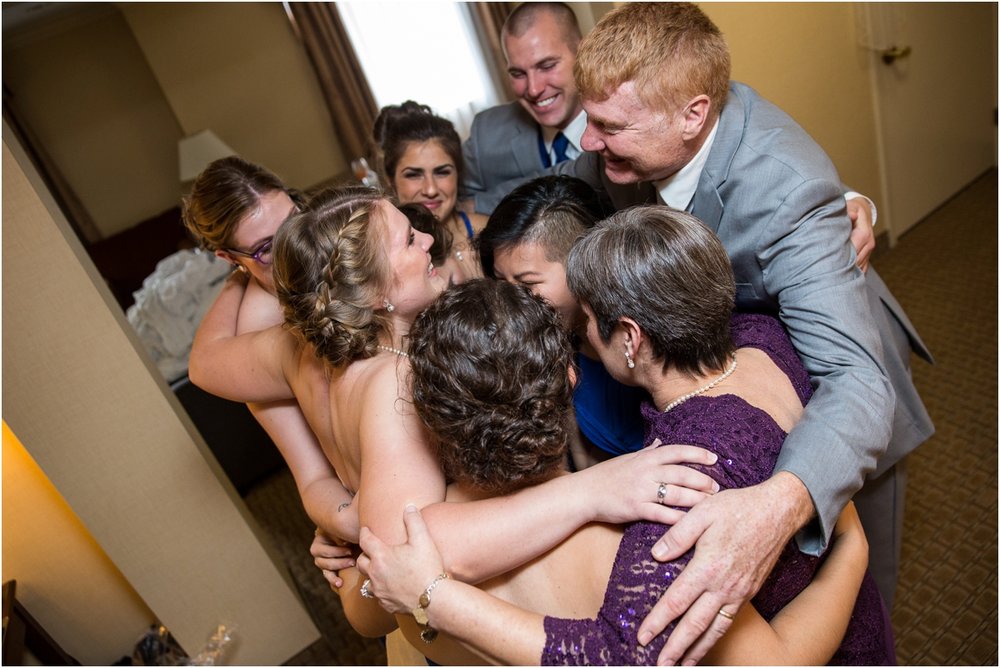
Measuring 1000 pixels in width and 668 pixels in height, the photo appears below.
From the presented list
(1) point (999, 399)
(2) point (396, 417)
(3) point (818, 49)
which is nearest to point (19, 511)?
(2) point (396, 417)

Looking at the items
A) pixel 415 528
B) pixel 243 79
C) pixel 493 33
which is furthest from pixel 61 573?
pixel 243 79

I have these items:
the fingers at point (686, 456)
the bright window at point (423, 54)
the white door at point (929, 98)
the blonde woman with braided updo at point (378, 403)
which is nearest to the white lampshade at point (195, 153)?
the bright window at point (423, 54)

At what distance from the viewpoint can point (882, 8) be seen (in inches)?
161

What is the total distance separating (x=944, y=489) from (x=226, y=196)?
2752 millimetres

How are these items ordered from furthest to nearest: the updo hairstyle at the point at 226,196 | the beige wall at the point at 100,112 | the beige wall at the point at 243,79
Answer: the beige wall at the point at 100,112 → the beige wall at the point at 243,79 → the updo hairstyle at the point at 226,196

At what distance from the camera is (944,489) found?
9.51 ft

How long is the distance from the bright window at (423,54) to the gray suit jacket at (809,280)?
481 cm

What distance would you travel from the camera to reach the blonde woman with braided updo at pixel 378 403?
1236 millimetres

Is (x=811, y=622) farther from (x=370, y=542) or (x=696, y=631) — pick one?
(x=370, y=542)

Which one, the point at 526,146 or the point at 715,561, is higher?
the point at 526,146

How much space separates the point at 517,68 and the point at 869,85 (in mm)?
2705

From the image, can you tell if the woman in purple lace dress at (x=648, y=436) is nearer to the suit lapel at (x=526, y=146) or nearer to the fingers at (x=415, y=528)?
the fingers at (x=415, y=528)

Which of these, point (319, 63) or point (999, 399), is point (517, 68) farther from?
point (319, 63)

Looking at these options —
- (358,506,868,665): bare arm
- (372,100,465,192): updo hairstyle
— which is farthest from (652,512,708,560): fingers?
(372,100,465,192): updo hairstyle
